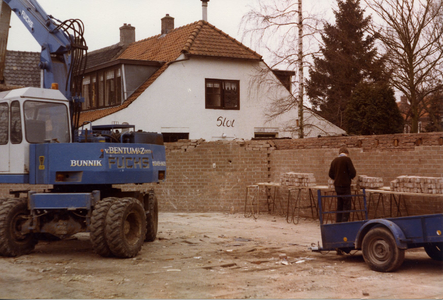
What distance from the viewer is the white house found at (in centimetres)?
2511

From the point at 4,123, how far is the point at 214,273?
518 cm

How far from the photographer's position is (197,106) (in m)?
25.9

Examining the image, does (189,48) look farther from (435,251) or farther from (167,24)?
(435,251)

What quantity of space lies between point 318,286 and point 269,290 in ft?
2.41

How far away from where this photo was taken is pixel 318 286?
7.93 m

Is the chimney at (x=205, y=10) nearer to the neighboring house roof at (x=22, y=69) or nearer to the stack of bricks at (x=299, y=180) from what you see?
the neighboring house roof at (x=22, y=69)

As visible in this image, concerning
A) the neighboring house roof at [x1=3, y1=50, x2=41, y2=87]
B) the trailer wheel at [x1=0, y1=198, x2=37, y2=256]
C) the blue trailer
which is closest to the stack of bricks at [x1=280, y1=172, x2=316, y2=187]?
the blue trailer

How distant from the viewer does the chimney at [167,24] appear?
31.0m

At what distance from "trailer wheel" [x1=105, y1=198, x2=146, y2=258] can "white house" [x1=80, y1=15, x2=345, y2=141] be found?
1328 cm

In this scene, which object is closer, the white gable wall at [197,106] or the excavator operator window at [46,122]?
the excavator operator window at [46,122]

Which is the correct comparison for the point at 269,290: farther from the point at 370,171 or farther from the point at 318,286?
the point at 370,171

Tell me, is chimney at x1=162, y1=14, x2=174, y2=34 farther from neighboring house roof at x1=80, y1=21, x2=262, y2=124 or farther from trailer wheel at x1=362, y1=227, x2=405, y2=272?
trailer wheel at x1=362, y1=227, x2=405, y2=272

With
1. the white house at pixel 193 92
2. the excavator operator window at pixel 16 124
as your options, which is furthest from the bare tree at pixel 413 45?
the excavator operator window at pixel 16 124

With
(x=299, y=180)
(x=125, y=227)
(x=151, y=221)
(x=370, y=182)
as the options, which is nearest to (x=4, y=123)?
(x=125, y=227)
